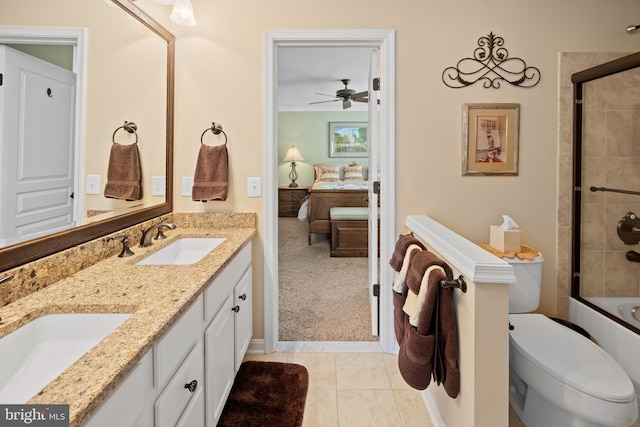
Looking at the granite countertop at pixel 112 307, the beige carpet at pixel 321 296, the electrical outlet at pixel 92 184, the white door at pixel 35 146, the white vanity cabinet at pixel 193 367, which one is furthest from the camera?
the beige carpet at pixel 321 296

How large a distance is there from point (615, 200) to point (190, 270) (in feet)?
8.21

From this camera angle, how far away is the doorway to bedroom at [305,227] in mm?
2252

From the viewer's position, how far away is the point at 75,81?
1.35 metres

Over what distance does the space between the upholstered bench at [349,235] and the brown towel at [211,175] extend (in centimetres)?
268

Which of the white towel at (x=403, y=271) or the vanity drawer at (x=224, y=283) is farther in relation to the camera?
the white towel at (x=403, y=271)

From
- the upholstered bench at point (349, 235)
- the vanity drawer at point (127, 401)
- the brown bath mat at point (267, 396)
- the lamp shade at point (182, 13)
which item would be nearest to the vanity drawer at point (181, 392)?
the vanity drawer at point (127, 401)

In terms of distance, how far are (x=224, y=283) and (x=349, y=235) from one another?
3.24 meters

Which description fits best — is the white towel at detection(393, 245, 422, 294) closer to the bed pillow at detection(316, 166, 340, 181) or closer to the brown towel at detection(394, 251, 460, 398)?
the brown towel at detection(394, 251, 460, 398)

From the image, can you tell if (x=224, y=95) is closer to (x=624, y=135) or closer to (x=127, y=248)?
(x=127, y=248)

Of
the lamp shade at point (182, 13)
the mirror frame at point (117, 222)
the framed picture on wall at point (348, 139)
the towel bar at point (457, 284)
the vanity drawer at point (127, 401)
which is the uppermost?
the framed picture on wall at point (348, 139)

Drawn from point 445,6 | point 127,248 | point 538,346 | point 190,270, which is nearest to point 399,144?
point 445,6

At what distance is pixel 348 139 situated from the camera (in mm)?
7738

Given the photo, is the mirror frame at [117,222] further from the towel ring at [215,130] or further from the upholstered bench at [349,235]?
the upholstered bench at [349,235]

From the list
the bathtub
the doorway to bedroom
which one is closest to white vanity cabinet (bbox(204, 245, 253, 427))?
the doorway to bedroom
